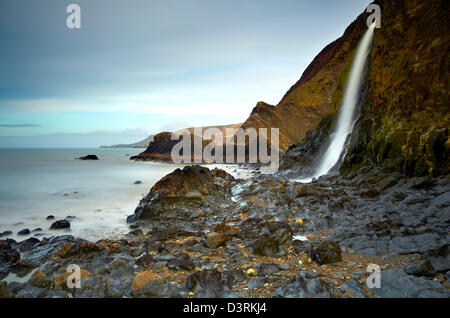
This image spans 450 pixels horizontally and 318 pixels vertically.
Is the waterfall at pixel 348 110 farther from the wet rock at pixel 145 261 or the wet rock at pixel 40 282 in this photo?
the wet rock at pixel 40 282

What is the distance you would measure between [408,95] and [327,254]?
10.9 m

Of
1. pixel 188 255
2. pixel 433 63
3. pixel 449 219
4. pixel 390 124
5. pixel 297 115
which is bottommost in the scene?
pixel 188 255

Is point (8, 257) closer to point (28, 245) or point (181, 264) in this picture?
point (28, 245)

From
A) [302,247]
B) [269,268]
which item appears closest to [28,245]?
[269,268]

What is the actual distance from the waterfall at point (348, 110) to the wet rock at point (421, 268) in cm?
1529

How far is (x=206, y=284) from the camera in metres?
4.30

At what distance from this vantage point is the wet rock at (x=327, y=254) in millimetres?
5086

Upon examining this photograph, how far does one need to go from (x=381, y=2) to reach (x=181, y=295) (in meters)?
21.5

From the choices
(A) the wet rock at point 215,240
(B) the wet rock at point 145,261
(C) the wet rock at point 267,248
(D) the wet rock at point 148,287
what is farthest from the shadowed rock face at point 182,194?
(D) the wet rock at point 148,287

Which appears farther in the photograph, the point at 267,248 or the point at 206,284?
the point at 267,248

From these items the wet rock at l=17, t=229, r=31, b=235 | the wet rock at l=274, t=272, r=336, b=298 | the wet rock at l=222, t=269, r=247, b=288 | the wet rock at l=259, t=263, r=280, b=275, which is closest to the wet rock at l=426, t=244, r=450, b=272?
the wet rock at l=274, t=272, r=336, b=298
